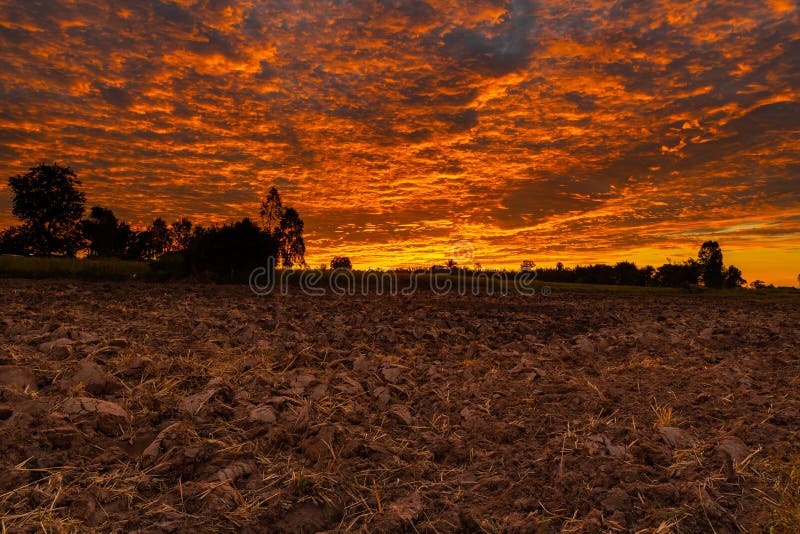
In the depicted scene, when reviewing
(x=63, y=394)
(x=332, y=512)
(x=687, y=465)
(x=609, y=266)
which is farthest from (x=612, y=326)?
(x=609, y=266)

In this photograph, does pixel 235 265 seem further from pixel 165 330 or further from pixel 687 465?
pixel 687 465

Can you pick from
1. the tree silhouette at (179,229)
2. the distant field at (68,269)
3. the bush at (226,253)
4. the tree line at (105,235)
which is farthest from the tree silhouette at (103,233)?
the bush at (226,253)

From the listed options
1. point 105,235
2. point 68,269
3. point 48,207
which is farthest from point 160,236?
point 68,269

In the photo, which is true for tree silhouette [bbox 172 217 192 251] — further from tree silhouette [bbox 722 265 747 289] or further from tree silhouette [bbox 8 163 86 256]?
tree silhouette [bbox 722 265 747 289]

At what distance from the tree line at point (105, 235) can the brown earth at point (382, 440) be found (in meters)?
21.1

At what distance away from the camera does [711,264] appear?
2963 inches

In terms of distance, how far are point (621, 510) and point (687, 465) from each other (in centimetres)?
82

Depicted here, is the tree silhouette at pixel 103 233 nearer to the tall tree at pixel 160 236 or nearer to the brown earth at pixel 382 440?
the tall tree at pixel 160 236

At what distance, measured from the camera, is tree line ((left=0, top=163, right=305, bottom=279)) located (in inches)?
1063

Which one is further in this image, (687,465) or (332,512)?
(687,465)

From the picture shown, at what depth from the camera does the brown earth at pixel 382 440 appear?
8.69ft

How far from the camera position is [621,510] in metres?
2.64

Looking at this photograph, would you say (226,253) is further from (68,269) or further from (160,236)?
(160,236)

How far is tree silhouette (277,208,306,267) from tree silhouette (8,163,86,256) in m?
24.7
